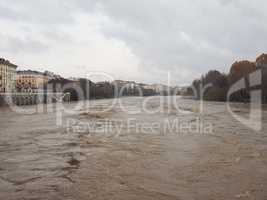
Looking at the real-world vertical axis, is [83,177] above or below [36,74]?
below

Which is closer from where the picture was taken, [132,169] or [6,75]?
[132,169]

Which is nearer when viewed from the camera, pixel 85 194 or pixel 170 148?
pixel 85 194

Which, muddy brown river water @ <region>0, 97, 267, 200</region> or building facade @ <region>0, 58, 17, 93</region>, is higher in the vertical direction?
building facade @ <region>0, 58, 17, 93</region>

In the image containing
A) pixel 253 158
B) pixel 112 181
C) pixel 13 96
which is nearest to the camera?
pixel 112 181

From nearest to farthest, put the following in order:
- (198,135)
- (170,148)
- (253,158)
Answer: (253,158) → (170,148) → (198,135)

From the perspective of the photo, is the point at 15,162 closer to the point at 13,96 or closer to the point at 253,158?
the point at 253,158

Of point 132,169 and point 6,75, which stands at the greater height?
point 6,75

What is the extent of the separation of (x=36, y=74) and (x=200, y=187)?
15745cm

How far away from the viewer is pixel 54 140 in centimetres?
1975

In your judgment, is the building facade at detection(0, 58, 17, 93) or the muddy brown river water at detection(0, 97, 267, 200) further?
the building facade at detection(0, 58, 17, 93)

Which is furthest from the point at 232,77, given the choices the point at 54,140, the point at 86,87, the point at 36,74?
the point at 36,74

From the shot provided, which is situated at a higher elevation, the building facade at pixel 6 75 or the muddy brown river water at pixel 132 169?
the building facade at pixel 6 75

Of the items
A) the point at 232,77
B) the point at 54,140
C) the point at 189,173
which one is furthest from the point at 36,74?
the point at 189,173

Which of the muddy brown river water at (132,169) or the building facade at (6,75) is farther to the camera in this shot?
the building facade at (6,75)
